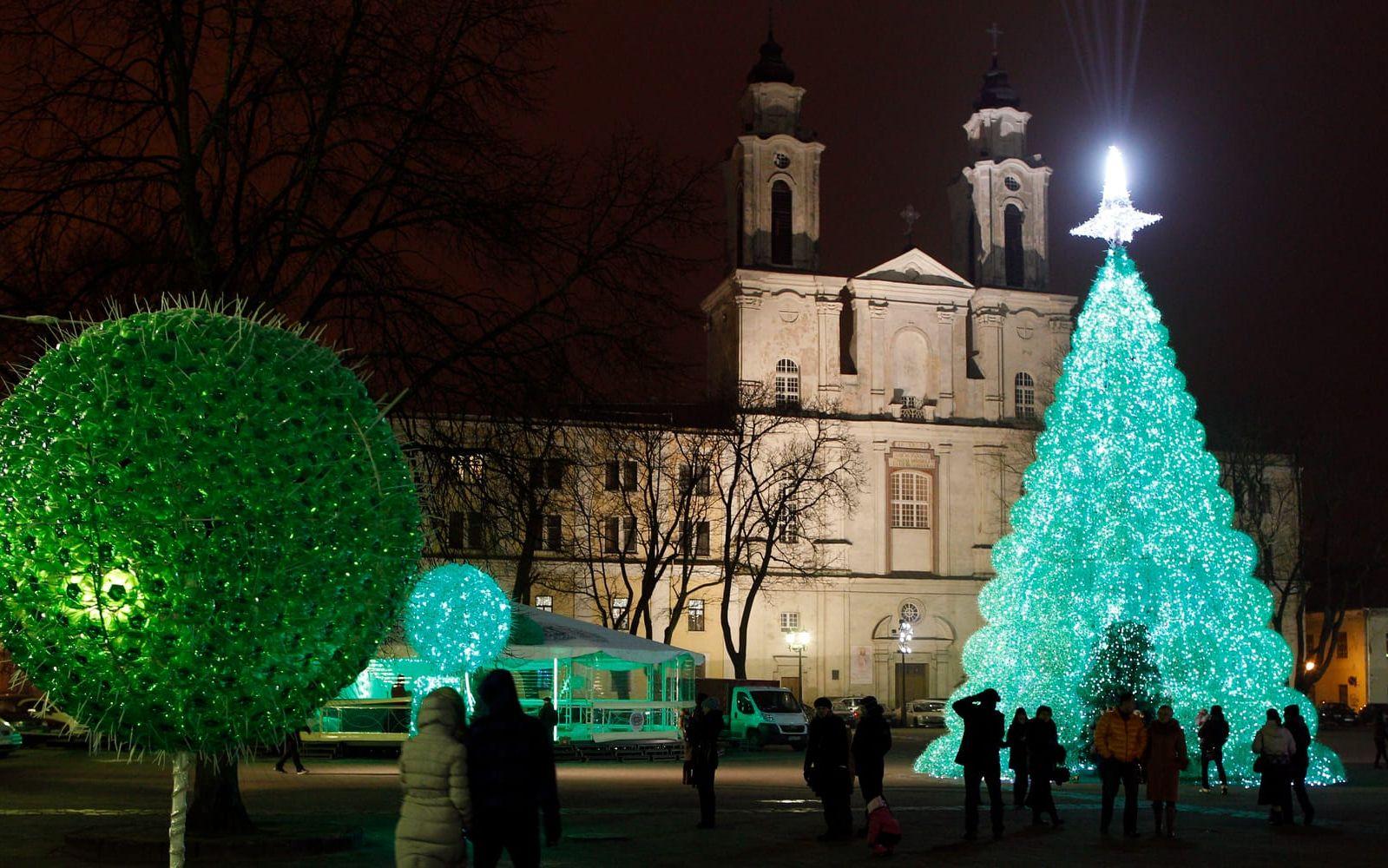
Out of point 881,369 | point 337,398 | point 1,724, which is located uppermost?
point 881,369

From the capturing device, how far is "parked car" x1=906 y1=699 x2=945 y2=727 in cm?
6022

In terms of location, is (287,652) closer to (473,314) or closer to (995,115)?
(473,314)

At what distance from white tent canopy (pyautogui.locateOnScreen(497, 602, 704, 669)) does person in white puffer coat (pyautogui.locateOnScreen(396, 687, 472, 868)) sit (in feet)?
77.3

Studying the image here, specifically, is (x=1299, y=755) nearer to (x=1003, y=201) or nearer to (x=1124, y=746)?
(x=1124, y=746)

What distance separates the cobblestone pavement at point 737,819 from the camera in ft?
48.8

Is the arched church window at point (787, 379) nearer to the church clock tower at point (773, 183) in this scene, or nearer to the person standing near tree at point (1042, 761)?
the church clock tower at point (773, 183)

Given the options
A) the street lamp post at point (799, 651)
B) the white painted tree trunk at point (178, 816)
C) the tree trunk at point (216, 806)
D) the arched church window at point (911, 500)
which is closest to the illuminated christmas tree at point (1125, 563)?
the tree trunk at point (216, 806)

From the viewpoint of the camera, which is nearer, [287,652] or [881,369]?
[287,652]

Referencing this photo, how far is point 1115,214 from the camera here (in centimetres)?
2547

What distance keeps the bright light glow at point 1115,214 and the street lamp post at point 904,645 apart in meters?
35.4

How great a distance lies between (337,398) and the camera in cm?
901

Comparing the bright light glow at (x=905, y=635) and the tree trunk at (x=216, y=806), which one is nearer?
the tree trunk at (x=216, y=806)

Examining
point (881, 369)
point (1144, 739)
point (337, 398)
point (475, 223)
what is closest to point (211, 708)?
point (337, 398)

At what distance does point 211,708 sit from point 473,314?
9.84 meters
